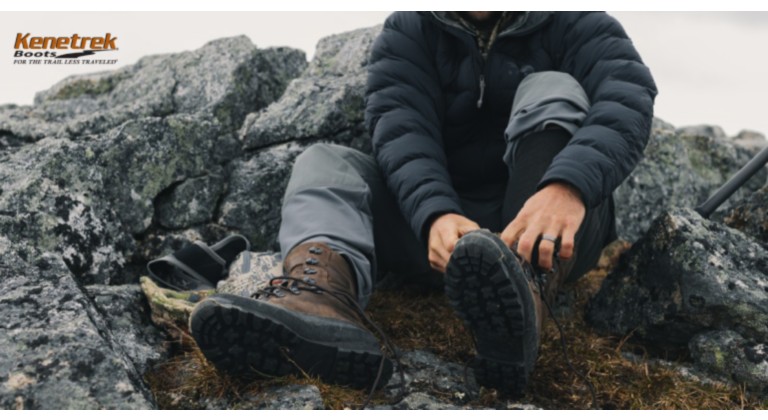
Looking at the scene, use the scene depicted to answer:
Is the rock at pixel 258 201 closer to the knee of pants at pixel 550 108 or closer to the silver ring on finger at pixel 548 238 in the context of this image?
the knee of pants at pixel 550 108

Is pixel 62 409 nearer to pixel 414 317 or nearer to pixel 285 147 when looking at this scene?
pixel 414 317

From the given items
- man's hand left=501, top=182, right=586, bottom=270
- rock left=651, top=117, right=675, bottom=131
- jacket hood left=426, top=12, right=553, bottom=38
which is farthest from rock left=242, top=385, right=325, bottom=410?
rock left=651, top=117, right=675, bottom=131

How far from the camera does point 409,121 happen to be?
4586 millimetres

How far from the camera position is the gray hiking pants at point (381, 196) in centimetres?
398

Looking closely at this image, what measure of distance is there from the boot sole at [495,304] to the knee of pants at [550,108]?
4.18ft

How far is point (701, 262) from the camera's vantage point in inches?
169

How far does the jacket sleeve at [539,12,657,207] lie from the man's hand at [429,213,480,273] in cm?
47

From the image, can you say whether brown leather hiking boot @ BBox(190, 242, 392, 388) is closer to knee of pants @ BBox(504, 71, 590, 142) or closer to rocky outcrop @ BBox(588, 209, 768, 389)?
knee of pants @ BBox(504, 71, 590, 142)

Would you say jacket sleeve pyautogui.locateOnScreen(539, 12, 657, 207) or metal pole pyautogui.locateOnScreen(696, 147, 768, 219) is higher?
jacket sleeve pyautogui.locateOnScreen(539, 12, 657, 207)

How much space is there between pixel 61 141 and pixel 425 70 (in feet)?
9.70

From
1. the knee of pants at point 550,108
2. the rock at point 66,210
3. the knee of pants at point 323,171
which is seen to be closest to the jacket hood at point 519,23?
the knee of pants at point 550,108

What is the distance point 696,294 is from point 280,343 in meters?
2.67

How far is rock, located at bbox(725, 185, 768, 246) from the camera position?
17.4ft
